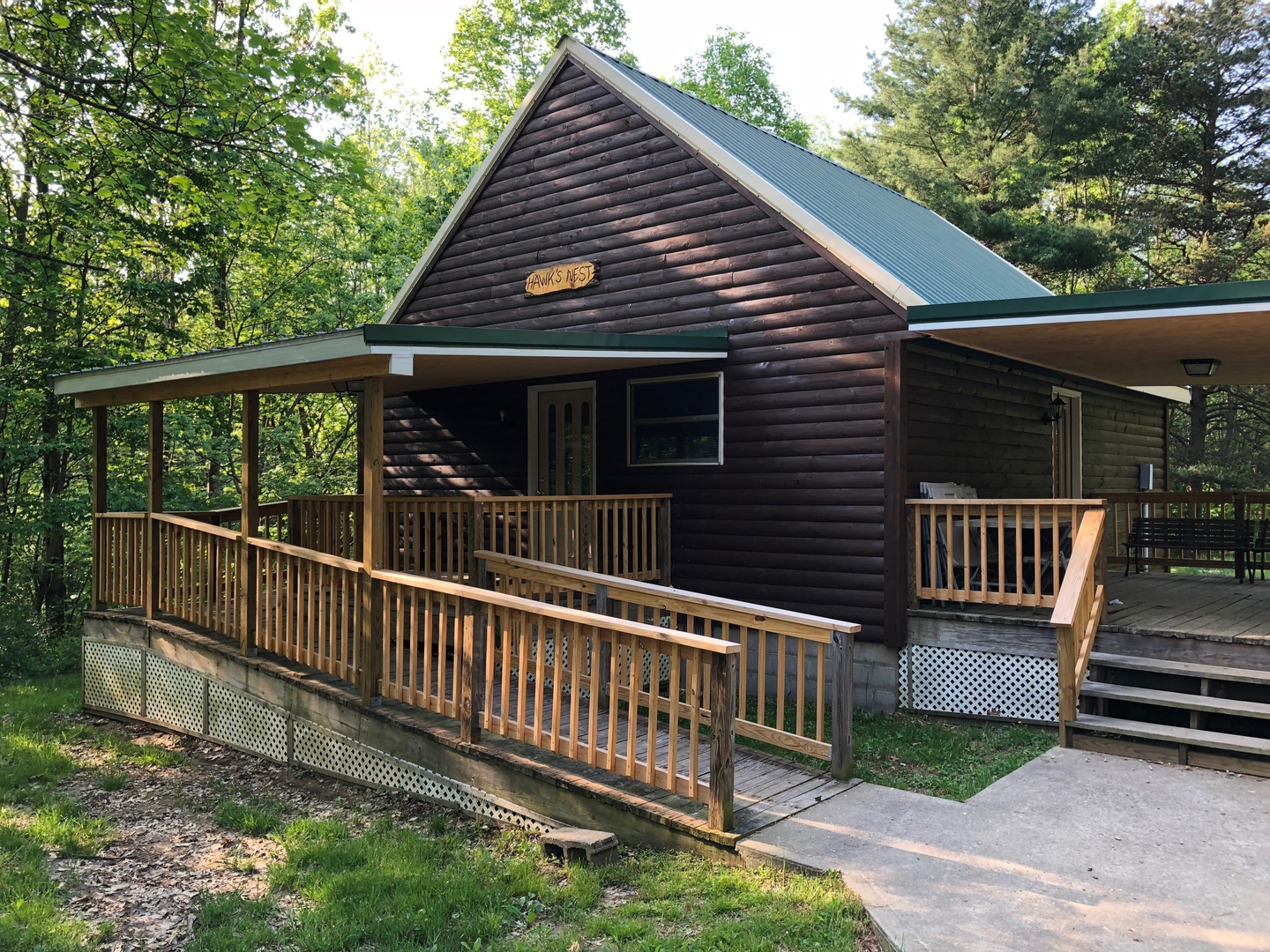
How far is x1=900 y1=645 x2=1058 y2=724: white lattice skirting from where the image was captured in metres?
7.27

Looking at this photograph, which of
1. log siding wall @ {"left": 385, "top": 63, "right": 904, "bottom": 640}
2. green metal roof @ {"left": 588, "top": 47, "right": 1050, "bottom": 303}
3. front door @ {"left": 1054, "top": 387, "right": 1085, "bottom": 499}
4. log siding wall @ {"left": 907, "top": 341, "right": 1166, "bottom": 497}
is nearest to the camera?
log siding wall @ {"left": 385, "top": 63, "right": 904, "bottom": 640}

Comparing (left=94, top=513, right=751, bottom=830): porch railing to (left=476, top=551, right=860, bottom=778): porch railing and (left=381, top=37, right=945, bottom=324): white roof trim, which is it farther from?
(left=381, top=37, right=945, bottom=324): white roof trim

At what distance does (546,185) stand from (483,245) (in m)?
1.24

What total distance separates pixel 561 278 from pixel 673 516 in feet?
10.3

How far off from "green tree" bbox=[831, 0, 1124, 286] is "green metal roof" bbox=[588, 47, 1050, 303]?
918cm

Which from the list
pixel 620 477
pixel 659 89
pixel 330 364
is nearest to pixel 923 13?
pixel 659 89

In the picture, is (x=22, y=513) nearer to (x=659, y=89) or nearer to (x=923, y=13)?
(x=659, y=89)

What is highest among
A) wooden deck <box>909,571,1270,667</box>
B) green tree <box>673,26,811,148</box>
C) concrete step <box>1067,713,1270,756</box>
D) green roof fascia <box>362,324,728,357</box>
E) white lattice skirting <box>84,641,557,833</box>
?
green tree <box>673,26,811,148</box>

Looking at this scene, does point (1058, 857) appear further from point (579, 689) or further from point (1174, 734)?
point (579, 689)

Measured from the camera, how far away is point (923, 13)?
24703 millimetres

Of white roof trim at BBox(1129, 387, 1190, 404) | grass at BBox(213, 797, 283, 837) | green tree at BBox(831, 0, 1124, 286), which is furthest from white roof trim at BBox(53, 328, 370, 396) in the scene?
green tree at BBox(831, 0, 1124, 286)

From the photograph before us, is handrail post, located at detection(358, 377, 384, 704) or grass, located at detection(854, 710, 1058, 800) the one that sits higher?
handrail post, located at detection(358, 377, 384, 704)

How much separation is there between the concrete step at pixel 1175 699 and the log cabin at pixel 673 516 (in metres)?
0.04

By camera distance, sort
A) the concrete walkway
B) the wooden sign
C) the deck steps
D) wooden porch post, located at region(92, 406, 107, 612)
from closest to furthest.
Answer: the concrete walkway < the deck steps < wooden porch post, located at region(92, 406, 107, 612) < the wooden sign
